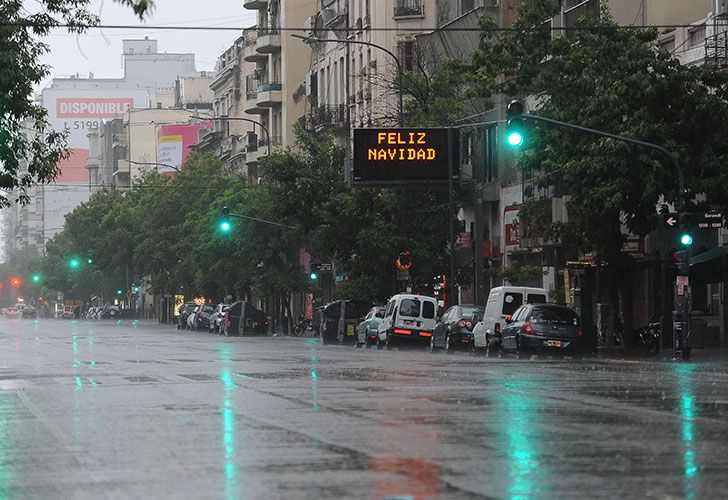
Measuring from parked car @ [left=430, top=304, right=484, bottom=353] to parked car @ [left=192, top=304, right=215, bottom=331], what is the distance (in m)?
45.2

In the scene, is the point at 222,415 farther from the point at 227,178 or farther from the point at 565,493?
the point at 227,178

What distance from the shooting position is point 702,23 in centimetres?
4706

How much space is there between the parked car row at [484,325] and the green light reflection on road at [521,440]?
17606 mm

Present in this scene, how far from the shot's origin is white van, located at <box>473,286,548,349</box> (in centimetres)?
4841

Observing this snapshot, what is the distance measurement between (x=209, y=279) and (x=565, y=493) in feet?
305

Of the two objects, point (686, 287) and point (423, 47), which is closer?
point (686, 287)

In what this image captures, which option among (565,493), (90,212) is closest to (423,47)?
(565,493)

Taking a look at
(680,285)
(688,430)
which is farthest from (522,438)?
(680,285)

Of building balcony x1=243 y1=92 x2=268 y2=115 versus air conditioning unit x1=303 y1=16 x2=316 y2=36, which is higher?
air conditioning unit x1=303 y1=16 x2=316 y2=36

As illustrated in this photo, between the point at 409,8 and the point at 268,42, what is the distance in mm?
28406

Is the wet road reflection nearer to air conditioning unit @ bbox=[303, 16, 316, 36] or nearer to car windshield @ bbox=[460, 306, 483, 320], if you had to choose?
car windshield @ bbox=[460, 306, 483, 320]

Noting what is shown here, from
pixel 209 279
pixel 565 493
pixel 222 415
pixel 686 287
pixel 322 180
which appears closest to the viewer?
pixel 565 493

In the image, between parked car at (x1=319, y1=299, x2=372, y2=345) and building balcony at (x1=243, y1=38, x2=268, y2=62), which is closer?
parked car at (x1=319, y1=299, x2=372, y2=345)

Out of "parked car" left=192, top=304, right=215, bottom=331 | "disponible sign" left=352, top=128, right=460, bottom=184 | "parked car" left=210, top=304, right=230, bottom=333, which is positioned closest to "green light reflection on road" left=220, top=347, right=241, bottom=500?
"disponible sign" left=352, top=128, right=460, bottom=184
